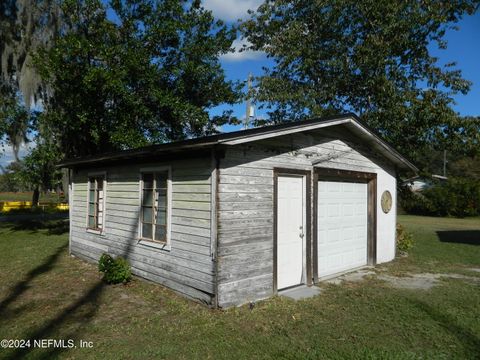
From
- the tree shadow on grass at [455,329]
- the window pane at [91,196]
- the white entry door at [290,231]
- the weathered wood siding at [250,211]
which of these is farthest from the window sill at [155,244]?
the tree shadow on grass at [455,329]

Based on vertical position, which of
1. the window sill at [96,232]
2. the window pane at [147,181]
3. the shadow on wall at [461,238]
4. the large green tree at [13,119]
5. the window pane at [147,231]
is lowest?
the shadow on wall at [461,238]

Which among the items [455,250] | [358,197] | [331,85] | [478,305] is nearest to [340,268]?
[358,197]

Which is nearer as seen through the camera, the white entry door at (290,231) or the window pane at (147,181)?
the white entry door at (290,231)

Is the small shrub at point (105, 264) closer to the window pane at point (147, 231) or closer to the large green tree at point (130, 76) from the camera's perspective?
the window pane at point (147, 231)

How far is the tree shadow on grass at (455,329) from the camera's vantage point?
4602mm

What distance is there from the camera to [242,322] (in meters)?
5.41

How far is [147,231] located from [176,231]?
4.06 ft

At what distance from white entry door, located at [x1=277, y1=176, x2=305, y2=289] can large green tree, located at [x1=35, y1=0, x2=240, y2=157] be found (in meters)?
7.41

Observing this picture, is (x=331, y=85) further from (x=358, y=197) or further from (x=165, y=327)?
(x=165, y=327)

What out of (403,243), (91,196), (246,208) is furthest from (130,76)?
(403,243)

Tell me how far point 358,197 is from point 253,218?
404 cm

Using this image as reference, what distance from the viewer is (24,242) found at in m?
13.5

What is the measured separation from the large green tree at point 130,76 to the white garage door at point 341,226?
24.6 ft

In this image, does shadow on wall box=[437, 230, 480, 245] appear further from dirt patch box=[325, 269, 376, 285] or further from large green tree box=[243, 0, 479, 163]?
dirt patch box=[325, 269, 376, 285]
